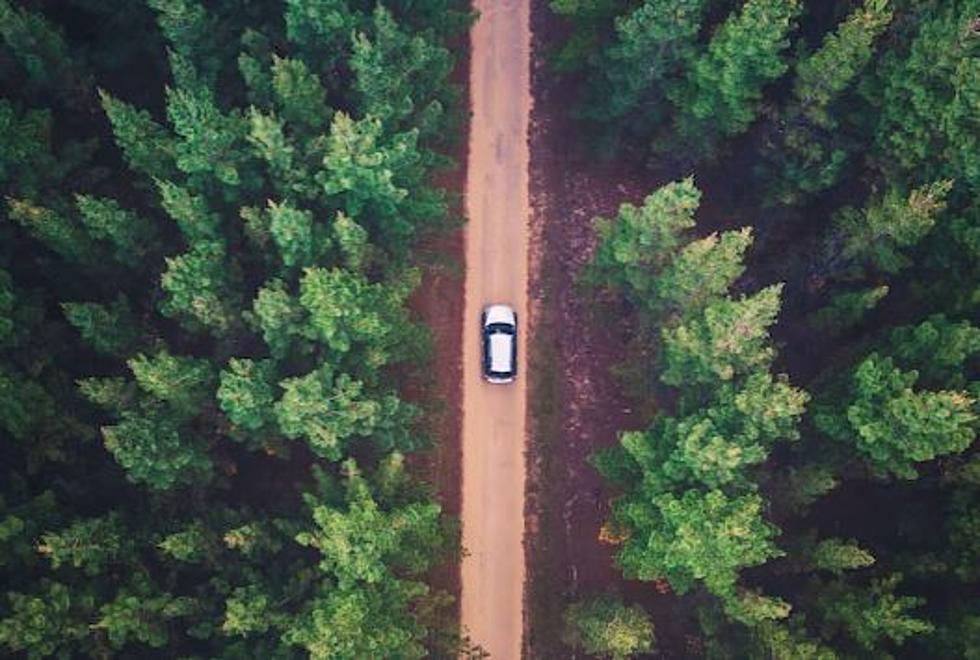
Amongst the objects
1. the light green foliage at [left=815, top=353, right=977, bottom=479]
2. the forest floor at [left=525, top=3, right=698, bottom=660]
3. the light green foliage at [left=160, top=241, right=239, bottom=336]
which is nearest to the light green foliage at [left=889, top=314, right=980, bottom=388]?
the light green foliage at [left=815, top=353, right=977, bottom=479]

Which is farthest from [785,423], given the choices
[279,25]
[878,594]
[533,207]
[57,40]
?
[57,40]

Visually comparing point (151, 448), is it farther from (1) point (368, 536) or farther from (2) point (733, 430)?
(2) point (733, 430)

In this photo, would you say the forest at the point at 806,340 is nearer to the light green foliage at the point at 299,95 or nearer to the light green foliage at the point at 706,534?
the light green foliage at the point at 706,534

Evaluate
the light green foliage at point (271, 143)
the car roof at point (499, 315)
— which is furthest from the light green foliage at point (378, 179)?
the car roof at point (499, 315)

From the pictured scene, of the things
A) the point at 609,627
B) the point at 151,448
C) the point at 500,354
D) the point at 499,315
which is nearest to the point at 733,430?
the point at 609,627

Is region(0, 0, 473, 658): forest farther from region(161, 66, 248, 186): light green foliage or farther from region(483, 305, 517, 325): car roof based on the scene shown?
region(483, 305, 517, 325): car roof

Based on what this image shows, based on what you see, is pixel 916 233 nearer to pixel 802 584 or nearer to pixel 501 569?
pixel 802 584
